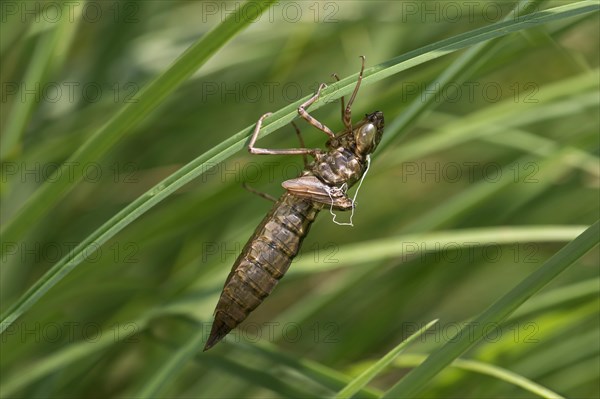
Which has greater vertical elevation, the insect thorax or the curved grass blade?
the insect thorax

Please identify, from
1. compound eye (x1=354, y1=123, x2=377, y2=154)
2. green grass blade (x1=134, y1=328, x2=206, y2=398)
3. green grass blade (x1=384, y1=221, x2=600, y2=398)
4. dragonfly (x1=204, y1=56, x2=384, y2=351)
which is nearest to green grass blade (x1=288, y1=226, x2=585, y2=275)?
dragonfly (x1=204, y1=56, x2=384, y2=351)

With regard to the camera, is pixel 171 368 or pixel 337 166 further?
pixel 337 166

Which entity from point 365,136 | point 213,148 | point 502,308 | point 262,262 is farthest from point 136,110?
point 502,308

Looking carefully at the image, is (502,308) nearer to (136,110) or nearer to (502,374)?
(502,374)

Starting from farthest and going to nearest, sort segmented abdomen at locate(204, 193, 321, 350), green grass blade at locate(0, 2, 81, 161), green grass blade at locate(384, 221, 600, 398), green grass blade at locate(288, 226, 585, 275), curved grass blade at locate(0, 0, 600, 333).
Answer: green grass blade at locate(288, 226, 585, 275), green grass blade at locate(0, 2, 81, 161), segmented abdomen at locate(204, 193, 321, 350), curved grass blade at locate(0, 0, 600, 333), green grass blade at locate(384, 221, 600, 398)

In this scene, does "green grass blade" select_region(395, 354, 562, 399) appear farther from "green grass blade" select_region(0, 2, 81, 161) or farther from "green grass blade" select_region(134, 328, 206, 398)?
"green grass blade" select_region(0, 2, 81, 161)

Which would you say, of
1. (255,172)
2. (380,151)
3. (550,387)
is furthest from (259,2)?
(550,387)
